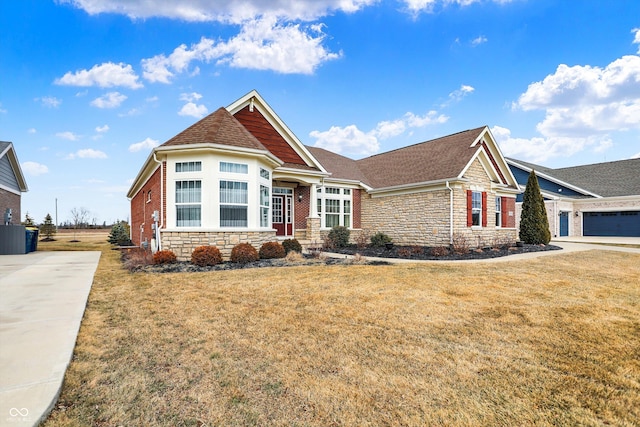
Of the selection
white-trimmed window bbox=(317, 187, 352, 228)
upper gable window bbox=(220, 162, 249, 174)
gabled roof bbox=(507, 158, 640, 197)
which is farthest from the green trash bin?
gabled roof bbox=(507, 158, 640, 197)

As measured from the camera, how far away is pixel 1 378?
2.92 meters

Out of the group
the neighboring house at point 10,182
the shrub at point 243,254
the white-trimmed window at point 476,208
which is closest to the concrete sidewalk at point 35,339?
the shrub at point 243,254

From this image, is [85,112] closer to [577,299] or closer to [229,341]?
[229,341]

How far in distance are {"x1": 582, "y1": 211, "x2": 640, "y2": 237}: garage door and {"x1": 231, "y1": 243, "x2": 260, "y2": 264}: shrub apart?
98.1 ft

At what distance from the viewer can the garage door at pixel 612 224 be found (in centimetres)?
2506

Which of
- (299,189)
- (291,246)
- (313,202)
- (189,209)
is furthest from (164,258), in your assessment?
(299,189)

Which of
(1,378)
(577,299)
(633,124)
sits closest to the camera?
(1,378)

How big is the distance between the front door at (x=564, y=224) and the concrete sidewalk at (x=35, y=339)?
32311 millimetres

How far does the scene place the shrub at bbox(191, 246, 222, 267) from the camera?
10.4m

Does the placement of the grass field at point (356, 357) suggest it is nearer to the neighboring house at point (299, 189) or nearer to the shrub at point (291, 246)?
the neighboring house at point (299, 189)

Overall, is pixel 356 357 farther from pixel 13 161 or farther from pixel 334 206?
pixel 13 161

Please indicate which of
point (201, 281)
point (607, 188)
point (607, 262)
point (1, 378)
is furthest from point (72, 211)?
point (607, 188)

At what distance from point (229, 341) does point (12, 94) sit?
20.5 metres

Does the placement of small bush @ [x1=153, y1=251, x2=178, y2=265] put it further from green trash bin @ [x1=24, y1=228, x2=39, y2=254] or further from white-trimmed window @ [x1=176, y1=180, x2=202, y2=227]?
green trash bin @ [x1=24, y1=228, x2=39, y2=254]
